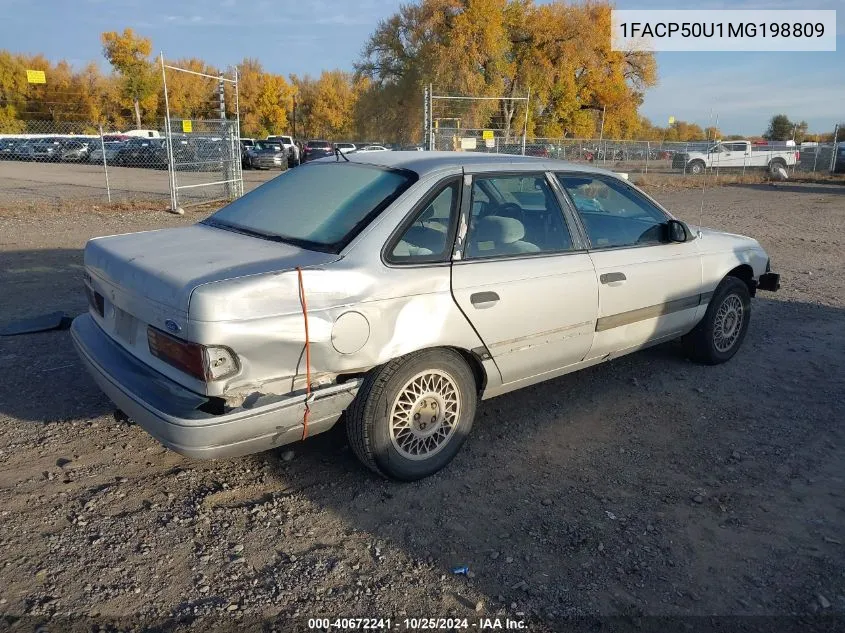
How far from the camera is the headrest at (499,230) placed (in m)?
3.79

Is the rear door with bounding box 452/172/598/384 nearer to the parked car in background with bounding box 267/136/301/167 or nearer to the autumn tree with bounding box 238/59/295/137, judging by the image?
the parked car in background with bounding box 267/136/301/167

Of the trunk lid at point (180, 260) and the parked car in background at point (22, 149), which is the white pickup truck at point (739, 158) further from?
the parked car in background at point (22, 149)

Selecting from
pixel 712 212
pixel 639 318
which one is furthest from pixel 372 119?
pixel 639 318

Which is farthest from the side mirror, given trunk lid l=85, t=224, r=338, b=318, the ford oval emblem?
the ford oval emblem

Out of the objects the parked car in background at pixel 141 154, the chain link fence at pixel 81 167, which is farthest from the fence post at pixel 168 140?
the parked car in background at pixel 141 154

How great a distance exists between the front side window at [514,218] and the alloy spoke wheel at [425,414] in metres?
0.71

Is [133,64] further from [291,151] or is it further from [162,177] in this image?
[162,177]

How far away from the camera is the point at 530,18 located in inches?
1519

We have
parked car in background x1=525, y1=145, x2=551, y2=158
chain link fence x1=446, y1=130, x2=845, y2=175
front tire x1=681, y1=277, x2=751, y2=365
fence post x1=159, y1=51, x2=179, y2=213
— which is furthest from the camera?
chain link fence x1=446, y1=130, x2=845, y2=175

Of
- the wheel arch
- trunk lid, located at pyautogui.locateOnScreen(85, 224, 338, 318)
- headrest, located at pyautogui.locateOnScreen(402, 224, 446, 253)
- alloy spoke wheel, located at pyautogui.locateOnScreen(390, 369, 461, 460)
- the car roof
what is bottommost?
alloy spoke wheel, located at pyautogui.locateOnScreen(390, 369, 461, 460)

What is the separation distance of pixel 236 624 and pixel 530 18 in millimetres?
40823

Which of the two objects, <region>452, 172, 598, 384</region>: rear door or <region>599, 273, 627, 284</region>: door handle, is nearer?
<region>452, 172, 598, 384</region>: rear door

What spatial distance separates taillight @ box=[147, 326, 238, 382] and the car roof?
1.48 m

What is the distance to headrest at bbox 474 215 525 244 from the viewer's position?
3794 mm
